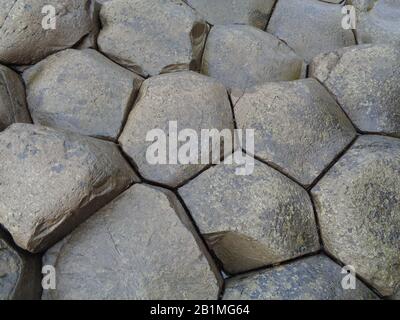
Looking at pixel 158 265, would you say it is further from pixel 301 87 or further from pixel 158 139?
pixel 301 87

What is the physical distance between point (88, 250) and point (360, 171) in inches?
31.0

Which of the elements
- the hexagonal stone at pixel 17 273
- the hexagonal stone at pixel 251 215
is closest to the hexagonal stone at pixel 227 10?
the hexagonal stone at pixel 251 215

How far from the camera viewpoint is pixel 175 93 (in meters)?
1.33

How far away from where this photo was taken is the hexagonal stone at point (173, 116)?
127 centimetres

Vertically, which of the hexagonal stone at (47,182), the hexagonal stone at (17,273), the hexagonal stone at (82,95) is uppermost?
A: the hexagonal stone at (82,95)

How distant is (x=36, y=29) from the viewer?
1.40 meters

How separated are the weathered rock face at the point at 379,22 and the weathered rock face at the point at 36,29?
108 centimetres

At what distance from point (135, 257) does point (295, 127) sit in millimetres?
608

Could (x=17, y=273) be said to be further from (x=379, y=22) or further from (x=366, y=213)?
(x=379, y=22)

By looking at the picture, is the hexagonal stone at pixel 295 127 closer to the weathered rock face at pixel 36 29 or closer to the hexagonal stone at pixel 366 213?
the hexagonal stone at pixel 366 213

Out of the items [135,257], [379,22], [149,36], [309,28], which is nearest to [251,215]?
[135,257]

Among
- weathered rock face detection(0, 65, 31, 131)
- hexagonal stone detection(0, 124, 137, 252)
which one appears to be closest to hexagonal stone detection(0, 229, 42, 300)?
hexagonal stone detection(0, 124, 137, 252)

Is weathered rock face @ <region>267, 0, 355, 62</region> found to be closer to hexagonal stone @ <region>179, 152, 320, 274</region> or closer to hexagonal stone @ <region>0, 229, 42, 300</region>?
hexagonal stone @ <region>179, 152, 320, 274</region>

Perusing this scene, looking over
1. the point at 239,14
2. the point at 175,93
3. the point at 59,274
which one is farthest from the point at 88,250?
the point at 239,14
